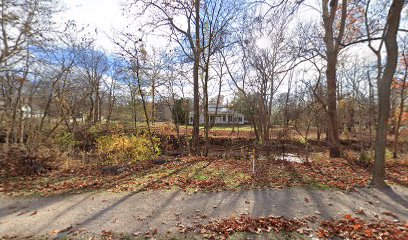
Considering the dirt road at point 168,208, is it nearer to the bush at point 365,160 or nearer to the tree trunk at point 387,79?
the tree trunk at point 387,79

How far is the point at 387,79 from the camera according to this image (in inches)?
249

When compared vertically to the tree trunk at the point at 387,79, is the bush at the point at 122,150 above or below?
below

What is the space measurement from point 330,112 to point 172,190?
987 centimetres

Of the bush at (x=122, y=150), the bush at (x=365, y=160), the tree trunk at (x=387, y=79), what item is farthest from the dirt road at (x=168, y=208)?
the bush at (x=122, y=150)

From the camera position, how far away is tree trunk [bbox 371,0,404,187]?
6262 millimetres

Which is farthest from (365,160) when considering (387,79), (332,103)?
(387,79)

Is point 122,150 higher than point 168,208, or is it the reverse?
point 122,150

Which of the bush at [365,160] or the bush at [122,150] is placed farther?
the bush at [122,150]

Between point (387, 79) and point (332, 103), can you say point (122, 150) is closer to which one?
point (332, 103)

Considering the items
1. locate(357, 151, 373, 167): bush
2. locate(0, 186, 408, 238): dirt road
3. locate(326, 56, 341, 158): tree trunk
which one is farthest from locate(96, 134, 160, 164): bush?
locate(357, 151, 373, 167): bush

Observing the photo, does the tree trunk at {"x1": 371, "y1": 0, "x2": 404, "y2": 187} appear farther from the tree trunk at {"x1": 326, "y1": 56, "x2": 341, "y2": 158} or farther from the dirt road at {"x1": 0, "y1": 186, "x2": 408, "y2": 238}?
the tree trunk at {"x1": 326, "y1": 56, "x2": 341, "y2": 158}

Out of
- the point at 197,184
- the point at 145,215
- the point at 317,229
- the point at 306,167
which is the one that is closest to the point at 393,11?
the point at 306,167

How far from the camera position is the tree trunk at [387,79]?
6262mm

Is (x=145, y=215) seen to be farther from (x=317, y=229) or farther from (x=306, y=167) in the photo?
(x=306, y=167)
